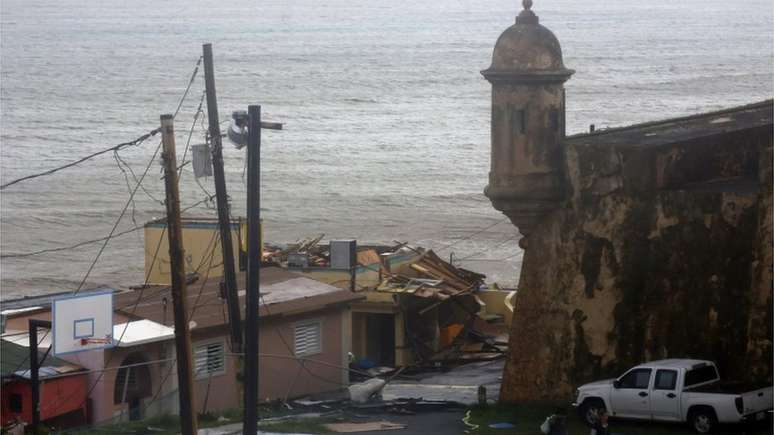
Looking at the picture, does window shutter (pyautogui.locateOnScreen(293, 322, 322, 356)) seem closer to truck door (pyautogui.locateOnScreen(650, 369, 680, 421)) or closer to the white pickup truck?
the white pickup truck

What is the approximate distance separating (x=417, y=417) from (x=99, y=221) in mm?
42788

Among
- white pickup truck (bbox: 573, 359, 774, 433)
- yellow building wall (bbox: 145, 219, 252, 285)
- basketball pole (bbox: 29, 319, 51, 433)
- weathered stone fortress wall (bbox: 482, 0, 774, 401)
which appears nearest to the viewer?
white pickup truck (bbox: 573, 359, 774, 433)

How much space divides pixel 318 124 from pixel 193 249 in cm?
7159

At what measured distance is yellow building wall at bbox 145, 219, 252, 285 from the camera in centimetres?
3700

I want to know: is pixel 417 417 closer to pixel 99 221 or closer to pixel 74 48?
pixel 99 221

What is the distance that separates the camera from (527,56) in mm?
26266

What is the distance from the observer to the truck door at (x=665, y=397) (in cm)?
2261

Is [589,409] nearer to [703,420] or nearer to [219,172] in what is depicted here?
[703,420]

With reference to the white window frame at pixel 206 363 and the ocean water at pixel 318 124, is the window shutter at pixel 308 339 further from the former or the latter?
the ocean water at pixel 318 124

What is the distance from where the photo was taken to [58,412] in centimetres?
2734

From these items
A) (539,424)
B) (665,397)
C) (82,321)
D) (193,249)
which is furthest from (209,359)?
(665,397)

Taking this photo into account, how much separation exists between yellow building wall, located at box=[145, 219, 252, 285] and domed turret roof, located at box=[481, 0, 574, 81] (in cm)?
1193

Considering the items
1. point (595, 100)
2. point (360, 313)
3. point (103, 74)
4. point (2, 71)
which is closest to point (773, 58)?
point (595, 100)

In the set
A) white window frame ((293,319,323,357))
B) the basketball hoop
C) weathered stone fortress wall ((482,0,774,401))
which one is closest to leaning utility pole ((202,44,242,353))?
the basketball hoop
